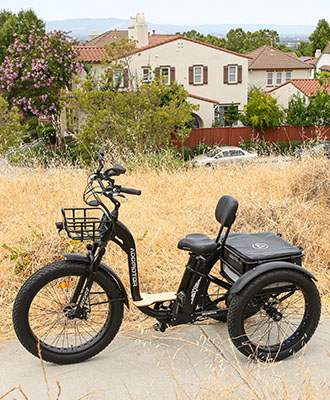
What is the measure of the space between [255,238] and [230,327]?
67 centimetres

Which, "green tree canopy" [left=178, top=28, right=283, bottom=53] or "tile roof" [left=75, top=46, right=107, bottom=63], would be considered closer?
"tile roof" [left=75, top=46, right=107, bottom=63]

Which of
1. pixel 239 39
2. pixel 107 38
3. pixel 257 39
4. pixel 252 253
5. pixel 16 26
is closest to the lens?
pixel 252 253

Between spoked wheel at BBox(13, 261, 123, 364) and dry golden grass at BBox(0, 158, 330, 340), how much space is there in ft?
1.11

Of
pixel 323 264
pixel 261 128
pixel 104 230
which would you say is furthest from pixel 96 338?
pixel 261 128

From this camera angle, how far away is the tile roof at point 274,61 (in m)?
44.9

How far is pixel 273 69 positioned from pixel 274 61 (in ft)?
3.43

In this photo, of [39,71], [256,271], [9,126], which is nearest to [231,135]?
[39,71]

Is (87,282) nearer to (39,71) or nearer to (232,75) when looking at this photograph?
(39,71)

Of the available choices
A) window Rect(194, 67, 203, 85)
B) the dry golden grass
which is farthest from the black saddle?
window Rect(194, 67, 203, 85)

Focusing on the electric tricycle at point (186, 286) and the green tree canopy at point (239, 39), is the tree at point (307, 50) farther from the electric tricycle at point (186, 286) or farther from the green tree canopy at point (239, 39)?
the electric tricycle at point (186, 286)

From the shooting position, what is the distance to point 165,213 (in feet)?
20.5

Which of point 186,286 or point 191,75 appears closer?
point 186,286

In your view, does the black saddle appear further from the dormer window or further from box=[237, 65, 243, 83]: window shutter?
box=[237, 65, 243, 83]: window shutter

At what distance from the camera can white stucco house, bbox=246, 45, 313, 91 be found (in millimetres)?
44969
